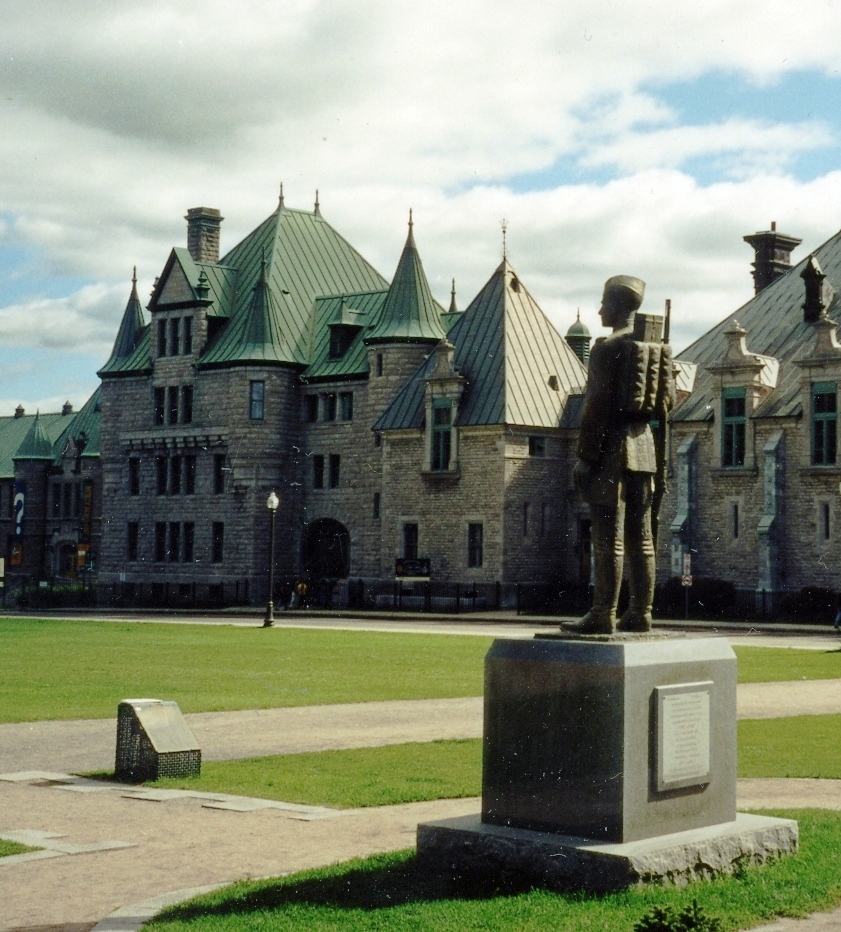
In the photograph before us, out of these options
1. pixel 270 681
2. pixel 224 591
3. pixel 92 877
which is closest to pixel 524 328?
pixel 224 591

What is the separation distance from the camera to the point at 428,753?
16.5 metres

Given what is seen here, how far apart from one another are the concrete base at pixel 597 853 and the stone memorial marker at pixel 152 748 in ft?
15.9

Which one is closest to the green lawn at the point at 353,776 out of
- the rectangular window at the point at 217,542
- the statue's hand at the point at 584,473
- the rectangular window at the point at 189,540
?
the statue's hand at the point at 584,473

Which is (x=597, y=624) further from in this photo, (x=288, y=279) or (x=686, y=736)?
(x=288, y=279)

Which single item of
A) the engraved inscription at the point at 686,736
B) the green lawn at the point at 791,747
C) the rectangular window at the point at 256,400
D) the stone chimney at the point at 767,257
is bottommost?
the green lawn at the point at 791,747

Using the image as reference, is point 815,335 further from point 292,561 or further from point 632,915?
point 632,915

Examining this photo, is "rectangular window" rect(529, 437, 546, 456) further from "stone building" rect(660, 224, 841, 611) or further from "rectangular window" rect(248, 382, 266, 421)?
"rectangular window" rect(248, 382, 266, 421)

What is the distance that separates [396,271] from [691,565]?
2026 cm

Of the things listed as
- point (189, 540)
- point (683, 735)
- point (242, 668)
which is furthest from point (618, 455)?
point (189, 540)

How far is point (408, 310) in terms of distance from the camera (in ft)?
224

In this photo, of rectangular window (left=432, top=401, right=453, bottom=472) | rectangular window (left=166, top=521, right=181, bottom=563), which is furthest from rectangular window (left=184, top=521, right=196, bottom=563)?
rectangular window (left=432, top=401, right=453, bottom=472)

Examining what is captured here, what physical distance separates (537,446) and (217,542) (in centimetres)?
1786

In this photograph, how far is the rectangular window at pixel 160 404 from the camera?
76.6 meters

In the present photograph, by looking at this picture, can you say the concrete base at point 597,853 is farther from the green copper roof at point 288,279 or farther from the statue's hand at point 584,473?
the green copper roof at point 288,279
